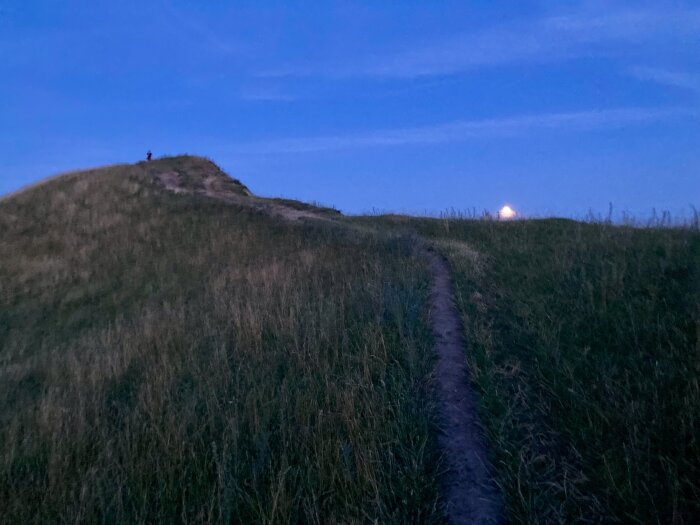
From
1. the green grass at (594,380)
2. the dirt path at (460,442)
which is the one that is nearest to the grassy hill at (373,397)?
the green grass at (594,380)

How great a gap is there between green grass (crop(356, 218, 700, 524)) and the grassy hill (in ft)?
0.07

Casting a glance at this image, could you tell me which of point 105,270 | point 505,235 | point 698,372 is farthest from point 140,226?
point 698,372

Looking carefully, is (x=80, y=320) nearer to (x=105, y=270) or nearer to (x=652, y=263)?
(x=105, y=270)

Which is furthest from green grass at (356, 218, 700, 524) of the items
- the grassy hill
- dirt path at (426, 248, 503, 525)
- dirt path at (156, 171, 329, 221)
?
dirt path at (156, 171, 329, 221)

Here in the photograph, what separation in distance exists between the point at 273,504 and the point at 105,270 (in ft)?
47.9

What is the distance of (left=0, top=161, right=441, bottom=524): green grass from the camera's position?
4027 mm

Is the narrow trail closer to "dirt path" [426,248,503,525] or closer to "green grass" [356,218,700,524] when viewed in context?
"dirt path" [426,248,503,525]

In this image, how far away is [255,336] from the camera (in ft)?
23.2

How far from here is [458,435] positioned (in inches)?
176

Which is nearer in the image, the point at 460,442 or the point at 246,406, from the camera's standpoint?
the point at 460,442

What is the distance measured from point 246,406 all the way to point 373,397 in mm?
1372

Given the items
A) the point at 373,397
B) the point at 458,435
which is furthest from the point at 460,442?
the point at 373,397

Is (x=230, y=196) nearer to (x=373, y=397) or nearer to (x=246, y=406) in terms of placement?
(x=246, y=406)

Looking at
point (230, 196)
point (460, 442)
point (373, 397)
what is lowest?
point (460, 442)
